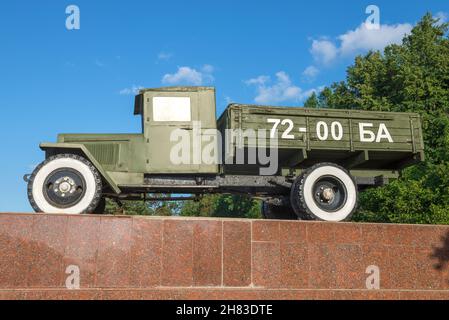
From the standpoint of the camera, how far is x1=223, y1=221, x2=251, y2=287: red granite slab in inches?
264

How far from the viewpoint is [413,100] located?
76.9 ft

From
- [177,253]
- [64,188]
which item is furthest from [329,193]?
[64,188]

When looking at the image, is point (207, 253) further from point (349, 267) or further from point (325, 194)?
point (325, 194)

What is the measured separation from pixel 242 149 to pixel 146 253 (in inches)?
93.2

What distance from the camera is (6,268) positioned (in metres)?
6.20

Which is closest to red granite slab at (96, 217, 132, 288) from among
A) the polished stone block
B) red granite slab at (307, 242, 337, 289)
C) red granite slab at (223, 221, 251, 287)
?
the polished stone block

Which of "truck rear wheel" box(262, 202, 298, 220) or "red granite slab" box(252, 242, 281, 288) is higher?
"truck rear wheel" box(262, 202, 298, 220)

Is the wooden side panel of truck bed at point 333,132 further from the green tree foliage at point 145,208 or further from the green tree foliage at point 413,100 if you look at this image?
the green tree foliage at point 145,208

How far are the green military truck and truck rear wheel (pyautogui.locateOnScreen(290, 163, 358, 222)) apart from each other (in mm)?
18

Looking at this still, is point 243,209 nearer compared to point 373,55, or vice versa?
point 373,55

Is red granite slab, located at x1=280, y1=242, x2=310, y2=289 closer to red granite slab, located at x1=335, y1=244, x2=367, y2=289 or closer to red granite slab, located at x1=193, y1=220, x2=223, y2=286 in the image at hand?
red granite slab, located at x1=335, y1=244, x2=367, y2=289
